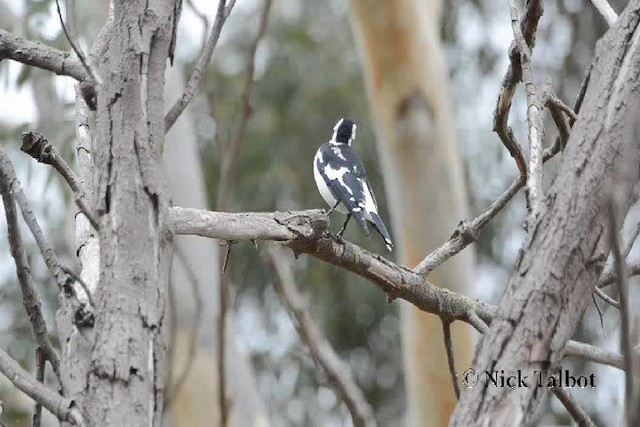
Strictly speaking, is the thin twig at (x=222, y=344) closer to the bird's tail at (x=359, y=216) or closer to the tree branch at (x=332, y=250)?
the tree branch at (x=332, y=250)

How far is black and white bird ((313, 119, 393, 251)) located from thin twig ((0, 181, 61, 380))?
1.25 m

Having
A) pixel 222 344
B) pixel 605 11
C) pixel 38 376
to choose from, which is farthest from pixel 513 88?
pixel 38 376

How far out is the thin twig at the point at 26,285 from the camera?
1.14 metres

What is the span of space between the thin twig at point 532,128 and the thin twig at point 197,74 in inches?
14.3

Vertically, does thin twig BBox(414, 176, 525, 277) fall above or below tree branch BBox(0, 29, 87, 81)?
above

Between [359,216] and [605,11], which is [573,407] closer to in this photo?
[605,11]

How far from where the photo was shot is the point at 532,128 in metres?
1.28

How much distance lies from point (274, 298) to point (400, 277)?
531cm

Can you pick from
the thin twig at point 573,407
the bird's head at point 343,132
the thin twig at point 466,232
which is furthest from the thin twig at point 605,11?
the bird's head at point 343,132

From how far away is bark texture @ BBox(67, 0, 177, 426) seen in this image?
950 mm

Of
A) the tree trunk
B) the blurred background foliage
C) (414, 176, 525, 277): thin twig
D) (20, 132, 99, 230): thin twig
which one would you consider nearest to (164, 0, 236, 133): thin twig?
(20, 132, 99, 230): thin twig

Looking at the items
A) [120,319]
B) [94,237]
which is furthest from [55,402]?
[94,237]

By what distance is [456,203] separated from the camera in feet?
14.5

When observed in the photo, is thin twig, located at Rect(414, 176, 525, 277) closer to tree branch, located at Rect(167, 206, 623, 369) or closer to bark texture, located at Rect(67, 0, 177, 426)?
tree branch, located at Rect(167, 206, 623, 369)
